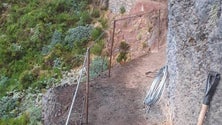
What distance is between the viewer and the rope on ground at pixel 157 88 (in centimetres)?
763

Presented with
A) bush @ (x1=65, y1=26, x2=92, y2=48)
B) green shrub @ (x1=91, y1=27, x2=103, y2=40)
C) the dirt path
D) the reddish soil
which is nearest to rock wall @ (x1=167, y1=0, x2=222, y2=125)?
the reddish soil

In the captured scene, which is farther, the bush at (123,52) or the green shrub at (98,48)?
the green shrub at (98,48)

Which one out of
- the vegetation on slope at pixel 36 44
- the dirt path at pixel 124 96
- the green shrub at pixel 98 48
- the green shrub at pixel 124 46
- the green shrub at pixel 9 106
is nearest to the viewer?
the dirt path at pixel 124 96

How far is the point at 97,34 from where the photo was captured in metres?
15.7

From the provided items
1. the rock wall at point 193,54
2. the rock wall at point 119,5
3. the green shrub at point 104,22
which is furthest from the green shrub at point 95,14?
the rock wall at point 193,54

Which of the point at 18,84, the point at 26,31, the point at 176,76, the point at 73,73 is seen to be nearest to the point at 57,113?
the point at 176,76

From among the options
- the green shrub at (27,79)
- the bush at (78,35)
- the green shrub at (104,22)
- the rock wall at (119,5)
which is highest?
the rock wall at (119,5)

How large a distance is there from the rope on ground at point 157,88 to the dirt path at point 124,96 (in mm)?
208

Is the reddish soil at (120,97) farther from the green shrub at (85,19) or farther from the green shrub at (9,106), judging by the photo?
the green shrub at (85,19)

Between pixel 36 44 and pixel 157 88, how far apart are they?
9293mm

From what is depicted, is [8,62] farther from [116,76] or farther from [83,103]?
[83,103]

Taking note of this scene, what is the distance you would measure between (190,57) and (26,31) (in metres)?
12.5

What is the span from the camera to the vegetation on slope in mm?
13570

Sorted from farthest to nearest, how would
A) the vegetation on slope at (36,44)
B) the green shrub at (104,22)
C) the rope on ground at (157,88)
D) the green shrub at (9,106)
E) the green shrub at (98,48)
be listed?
the green shrub at (104,22) → the green shrub at (98,48) → the vegetation on slope at (36,44) → the green shrub at (9,106) → the rope on ground at (157,88)
